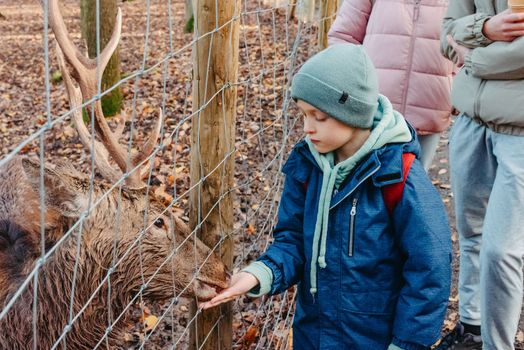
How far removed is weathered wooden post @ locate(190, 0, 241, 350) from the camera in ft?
7.86

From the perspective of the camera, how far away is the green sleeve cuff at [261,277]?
2334 millimetres

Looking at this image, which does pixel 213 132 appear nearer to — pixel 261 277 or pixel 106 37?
pixel 261 277

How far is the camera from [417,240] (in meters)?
2.16

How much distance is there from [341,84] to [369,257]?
631 millimetres

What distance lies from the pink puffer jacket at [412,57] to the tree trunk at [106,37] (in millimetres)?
4668

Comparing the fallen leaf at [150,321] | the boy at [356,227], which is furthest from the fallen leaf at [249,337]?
→ the boy at [356,227]

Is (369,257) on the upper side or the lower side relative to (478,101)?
lower

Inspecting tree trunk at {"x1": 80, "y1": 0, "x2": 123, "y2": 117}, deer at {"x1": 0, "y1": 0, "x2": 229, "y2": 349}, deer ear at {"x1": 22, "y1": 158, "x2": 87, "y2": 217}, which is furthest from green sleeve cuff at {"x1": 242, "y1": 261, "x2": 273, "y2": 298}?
tree trunk at {"x1": 80, "y1": 0, "x2": 123, "y2": 117}

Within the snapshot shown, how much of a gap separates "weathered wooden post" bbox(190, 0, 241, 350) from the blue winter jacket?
0.32m

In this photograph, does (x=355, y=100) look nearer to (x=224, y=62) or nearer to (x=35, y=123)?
(x=224, y=62)

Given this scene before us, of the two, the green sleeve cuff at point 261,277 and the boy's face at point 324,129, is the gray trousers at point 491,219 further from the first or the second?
the green sleeve cuff at point 261,277

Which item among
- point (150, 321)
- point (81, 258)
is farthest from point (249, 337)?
point (81, 258)

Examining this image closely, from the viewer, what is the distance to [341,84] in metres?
2.11

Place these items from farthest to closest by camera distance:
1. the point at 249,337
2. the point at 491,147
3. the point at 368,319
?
the point at 249,337, the point at 491,147, the point at 368,319
